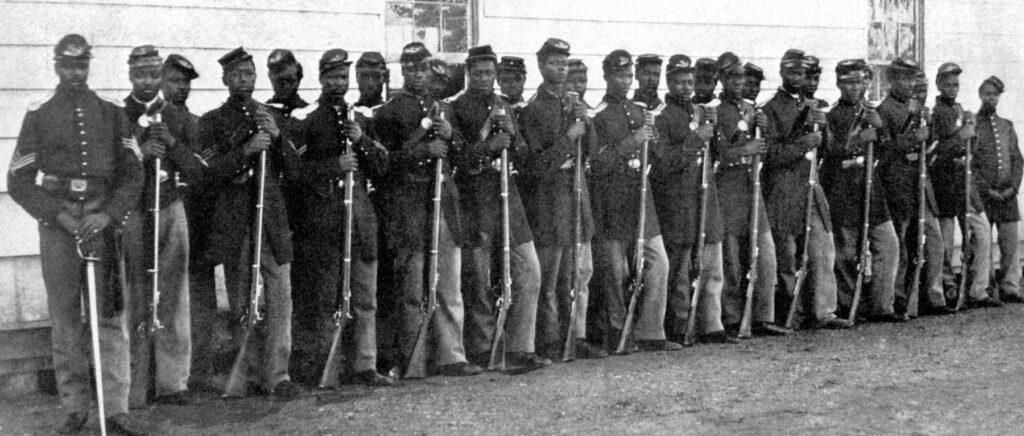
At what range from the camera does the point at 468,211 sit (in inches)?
322

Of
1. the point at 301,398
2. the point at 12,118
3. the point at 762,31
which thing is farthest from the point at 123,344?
the point at 762,31

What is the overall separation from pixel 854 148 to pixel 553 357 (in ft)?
10.1

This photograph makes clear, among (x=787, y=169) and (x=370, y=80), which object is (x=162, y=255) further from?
(x=787, y=169)

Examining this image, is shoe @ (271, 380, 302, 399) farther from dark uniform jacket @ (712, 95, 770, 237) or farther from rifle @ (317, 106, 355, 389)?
dark uniform jacket @ (712, 95, 770, 237)

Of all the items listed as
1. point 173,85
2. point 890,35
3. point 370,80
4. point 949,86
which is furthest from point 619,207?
point 890,35

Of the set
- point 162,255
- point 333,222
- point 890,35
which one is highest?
point 890,35

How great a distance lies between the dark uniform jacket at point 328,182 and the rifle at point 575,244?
55.8 inches

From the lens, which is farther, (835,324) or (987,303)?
(987,303)

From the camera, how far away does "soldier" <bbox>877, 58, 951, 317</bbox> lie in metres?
10.1

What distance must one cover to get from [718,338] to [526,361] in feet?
5.72

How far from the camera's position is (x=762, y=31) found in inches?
445

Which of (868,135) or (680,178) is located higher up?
(868,135)

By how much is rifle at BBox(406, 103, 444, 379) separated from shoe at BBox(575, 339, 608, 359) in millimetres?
1277

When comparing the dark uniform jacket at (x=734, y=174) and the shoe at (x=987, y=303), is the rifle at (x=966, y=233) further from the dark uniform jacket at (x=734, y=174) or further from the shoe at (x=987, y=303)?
the dark uniform jacket at (x=734, y=174)
